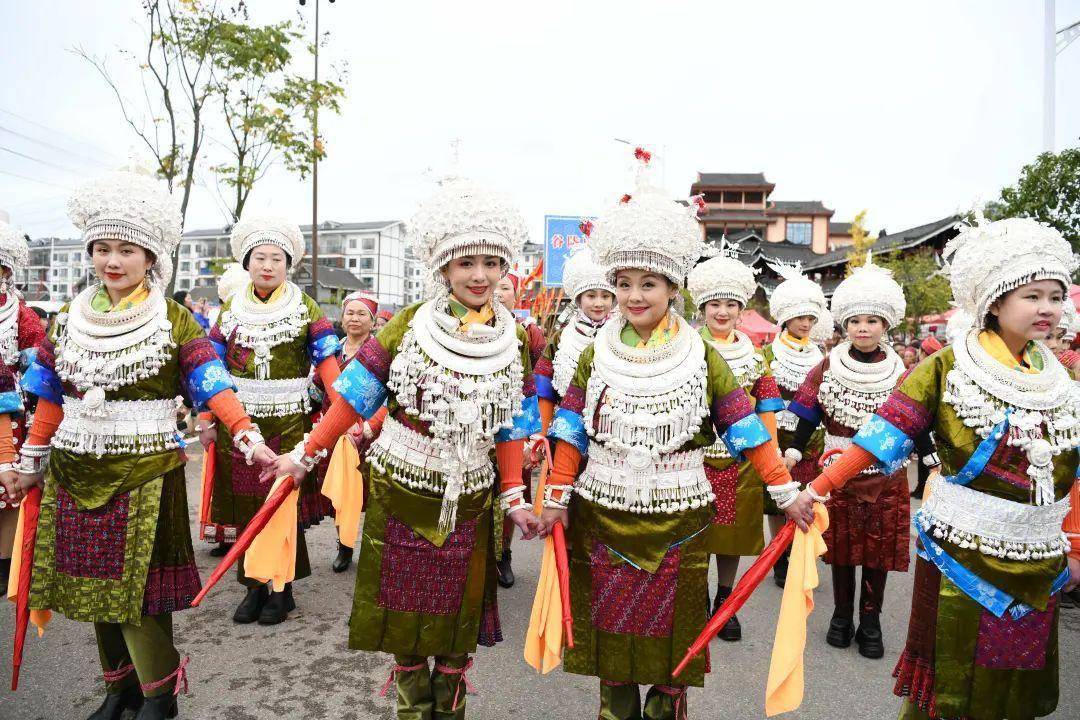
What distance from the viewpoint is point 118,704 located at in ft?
10.0

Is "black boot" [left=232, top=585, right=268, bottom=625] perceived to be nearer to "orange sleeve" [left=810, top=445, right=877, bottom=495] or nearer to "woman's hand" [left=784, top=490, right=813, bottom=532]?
"woman's hand" [left=784, top=490, right=813, bottom=532]

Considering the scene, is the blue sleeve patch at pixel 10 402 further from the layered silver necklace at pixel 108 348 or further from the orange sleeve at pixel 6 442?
the layered silver necklace at pixel 108 348

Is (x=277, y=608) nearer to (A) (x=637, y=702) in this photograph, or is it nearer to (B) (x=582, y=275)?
(A) (x=637, y=702)

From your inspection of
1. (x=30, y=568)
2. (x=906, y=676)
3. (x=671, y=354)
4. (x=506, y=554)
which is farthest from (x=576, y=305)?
(x=30, y=568)

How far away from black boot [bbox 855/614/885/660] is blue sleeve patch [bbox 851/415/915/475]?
189 centimetres

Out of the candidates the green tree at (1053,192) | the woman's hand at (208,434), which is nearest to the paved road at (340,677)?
the woman's hand at (208,434)

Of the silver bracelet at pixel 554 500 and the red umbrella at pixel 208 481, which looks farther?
the red umbrella at pixel 208 481

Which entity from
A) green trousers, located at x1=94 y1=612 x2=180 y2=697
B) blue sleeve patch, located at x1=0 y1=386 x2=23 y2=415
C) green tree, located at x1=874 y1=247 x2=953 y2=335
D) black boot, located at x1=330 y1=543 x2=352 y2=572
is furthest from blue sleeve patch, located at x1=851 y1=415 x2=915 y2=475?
green tree, located at x1=874 y1=247 x2=953 y2=335

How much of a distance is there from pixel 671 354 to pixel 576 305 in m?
2.32

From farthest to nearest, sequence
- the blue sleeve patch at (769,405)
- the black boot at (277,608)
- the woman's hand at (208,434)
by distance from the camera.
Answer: the black boot at (277,608) < the woman's hand at (208,434) < the blue sleeve patch at (769,405)

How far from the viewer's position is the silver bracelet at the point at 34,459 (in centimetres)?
301

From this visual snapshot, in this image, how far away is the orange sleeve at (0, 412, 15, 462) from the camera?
128 inches

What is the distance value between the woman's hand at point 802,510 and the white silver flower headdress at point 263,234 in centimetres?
335

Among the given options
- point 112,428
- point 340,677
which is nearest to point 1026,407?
point 340,677
